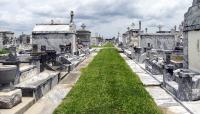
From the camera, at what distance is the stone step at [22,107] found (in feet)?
30.7

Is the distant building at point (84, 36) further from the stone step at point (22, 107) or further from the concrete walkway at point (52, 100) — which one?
the stone step at point (22, 107)

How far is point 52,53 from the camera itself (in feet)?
67.1

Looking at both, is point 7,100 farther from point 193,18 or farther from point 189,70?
point 193,18

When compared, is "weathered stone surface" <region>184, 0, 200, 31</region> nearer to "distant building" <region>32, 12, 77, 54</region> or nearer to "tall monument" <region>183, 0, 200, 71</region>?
"tall monument" <region>183, 0, 200, 71</region>

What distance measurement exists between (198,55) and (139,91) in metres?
2.71

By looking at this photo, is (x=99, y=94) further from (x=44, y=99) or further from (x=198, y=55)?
(x=198, y=55)

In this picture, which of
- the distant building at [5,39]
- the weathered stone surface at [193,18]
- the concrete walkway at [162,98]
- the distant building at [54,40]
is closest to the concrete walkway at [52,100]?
the concrete walkway at [162,98]

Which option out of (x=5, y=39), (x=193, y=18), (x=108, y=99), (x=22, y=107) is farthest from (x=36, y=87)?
(x=5, y=39)

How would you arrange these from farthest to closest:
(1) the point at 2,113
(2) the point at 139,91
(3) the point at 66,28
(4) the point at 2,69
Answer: (3) the point at 66,28, (2) the point at 139,91, (4) the point at 2,69, (1) the point at 2,113

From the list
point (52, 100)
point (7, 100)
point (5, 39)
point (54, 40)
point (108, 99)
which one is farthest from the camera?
point (5, 39)

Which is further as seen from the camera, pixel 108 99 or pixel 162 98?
pixel 162 98

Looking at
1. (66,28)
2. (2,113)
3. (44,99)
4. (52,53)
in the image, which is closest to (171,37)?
(66,28)

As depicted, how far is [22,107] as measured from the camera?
9.86 metres

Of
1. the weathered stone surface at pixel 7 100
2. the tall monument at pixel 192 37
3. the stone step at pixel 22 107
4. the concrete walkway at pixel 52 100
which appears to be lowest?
the concrete walkway at pixel 52 100
